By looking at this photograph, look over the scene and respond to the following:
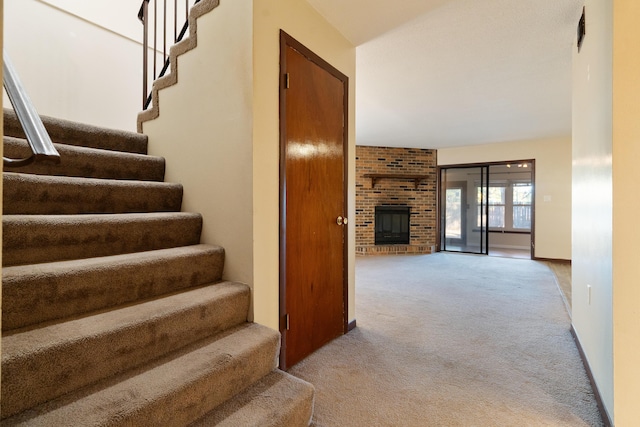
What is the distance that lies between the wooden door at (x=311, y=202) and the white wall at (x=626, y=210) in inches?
64.6

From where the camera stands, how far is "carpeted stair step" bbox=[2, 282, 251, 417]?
1.00 m

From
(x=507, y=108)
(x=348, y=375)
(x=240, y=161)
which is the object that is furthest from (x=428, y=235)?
(x=240, y=161)

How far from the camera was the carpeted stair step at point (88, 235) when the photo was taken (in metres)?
1.35

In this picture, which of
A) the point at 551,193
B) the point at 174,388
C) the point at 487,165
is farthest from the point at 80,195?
the point at 551,193

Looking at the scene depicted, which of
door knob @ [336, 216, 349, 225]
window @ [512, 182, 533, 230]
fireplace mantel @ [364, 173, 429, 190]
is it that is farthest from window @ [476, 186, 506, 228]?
door knob @ [336, 216, 349, 225]

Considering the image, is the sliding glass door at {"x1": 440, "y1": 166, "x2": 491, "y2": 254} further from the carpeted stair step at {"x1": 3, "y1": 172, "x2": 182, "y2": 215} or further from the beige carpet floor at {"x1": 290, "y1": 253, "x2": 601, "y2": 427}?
the carpeted stair step at {"x1": 3, "y1": 172, "x2": 182, "y2": 215}

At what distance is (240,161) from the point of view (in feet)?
6.02

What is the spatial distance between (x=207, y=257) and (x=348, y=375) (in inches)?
46.6

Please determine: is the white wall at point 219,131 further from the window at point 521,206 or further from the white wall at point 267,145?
the window at point 521,206

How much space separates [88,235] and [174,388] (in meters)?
0.92

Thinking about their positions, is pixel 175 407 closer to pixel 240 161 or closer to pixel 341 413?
pixel 341 413

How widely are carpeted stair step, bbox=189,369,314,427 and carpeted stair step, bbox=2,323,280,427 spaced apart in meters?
0.04

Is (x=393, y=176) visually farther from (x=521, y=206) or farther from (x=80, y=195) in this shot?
(x=80, y=195)

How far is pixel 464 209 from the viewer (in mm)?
7516
